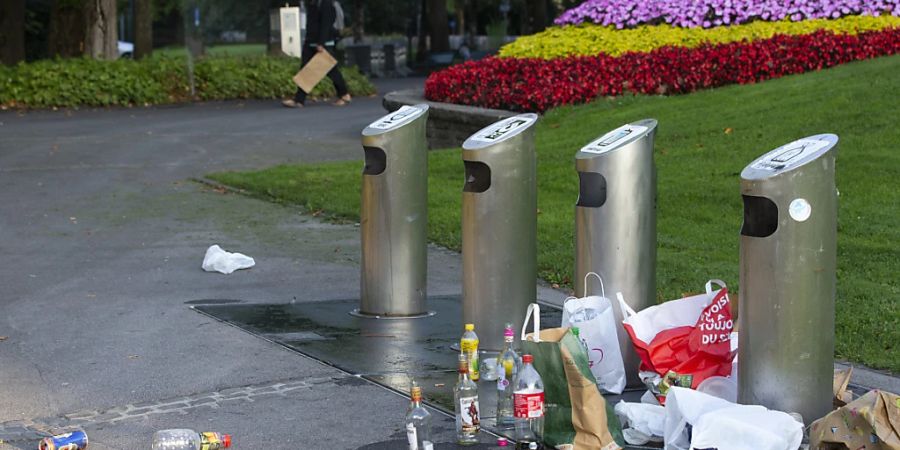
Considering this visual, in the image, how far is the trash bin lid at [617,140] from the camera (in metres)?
6.31

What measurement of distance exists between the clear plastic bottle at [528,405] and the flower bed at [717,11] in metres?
14.2

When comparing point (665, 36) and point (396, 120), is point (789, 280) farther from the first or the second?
point (665, 36)

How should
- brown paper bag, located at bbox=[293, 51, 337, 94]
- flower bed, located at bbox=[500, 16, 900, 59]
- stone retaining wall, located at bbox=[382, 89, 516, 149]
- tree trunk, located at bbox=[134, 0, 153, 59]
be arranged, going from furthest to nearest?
tree trunk, located at bbox=[134, 0, 153, 59]
brown paper bag, located at bbox=[293, 51, 337, 94]
flower bed, located at bbox=[500, 16, 900, 59]
stone retaining wall, located at bbox=[382, 89, 516, 149]

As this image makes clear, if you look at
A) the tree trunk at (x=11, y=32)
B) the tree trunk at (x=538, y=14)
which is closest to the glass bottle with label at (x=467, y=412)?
the tree trunk at (x=11, y=32)

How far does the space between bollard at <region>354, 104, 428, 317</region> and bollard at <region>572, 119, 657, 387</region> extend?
1505 mm

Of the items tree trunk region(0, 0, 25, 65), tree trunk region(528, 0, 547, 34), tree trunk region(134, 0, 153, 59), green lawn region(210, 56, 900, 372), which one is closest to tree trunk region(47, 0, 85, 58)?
tree trunk region(0, 0, 25, 65)

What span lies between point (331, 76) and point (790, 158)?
669 inches

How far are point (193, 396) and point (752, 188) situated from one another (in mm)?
2706

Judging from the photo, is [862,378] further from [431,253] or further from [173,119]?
[173,119]

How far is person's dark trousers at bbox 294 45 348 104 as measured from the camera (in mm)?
20969

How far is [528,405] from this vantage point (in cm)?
527

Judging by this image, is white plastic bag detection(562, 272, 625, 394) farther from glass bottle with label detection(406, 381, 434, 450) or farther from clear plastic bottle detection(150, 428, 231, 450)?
clear plastic bottle detection(150, 428, 231, 450)

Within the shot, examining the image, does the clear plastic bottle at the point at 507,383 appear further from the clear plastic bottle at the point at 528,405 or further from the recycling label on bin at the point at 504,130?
the recycling label on bin at the point at 504,130

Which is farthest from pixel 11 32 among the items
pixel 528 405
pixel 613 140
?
pixel 528 405
